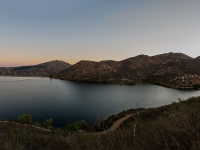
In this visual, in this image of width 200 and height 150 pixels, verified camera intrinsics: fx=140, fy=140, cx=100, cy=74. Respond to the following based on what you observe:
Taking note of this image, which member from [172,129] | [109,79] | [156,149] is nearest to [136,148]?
[156,149]

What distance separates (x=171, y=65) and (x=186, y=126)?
112m

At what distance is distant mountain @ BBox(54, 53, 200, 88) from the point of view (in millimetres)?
80250

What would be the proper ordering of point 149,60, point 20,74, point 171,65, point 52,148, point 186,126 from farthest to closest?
point 20,74, point 149,60, point 171,65, point 52,148, point 186,126

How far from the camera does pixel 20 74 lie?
588 feet

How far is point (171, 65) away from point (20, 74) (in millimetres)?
171945

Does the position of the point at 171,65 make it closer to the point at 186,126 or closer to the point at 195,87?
the point at 195,87

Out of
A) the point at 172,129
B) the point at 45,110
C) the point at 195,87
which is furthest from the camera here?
the point at 195,87

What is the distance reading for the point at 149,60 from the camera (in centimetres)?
12644

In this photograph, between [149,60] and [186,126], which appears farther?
[149,60]

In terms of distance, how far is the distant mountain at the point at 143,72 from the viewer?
8025cm

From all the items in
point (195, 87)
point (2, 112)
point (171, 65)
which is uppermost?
Answer: point (171, 65)

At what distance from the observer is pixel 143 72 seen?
110m

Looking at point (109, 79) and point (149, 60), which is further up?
point (149, 60)

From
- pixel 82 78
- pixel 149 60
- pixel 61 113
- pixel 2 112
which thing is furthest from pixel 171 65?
pixel 2 112
